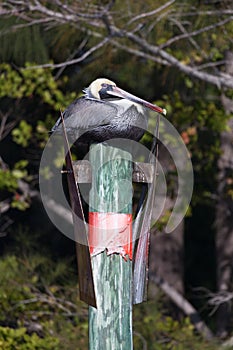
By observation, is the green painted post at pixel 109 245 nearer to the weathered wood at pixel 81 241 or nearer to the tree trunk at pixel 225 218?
the weathered wood at pixel 81 241

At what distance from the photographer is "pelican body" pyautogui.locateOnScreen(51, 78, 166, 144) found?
242 centimetres

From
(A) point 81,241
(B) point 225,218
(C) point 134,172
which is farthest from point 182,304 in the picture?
(A) point 81,241

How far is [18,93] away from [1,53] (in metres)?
0.28

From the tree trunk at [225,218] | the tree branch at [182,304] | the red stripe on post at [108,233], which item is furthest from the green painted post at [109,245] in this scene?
the tree branch at [182,304]

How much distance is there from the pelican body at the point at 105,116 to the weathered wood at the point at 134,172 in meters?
0.09

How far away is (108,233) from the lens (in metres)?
2.43

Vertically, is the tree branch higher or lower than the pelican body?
lower

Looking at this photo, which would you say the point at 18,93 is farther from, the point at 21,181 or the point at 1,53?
the point at 21,181

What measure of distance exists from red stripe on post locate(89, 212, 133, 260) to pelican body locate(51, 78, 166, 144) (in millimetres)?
242

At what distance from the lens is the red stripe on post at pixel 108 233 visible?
2430mm

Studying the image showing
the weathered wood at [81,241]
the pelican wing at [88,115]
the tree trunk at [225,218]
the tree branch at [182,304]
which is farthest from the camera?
the tree branch at [182,304]

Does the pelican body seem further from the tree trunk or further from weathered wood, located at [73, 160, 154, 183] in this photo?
the tree trunk

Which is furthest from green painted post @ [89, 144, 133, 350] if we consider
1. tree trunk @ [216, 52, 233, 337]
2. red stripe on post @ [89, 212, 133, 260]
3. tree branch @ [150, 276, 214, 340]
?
tree branch @ [150, 276, 214, 340]

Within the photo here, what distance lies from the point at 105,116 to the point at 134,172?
0.21m
